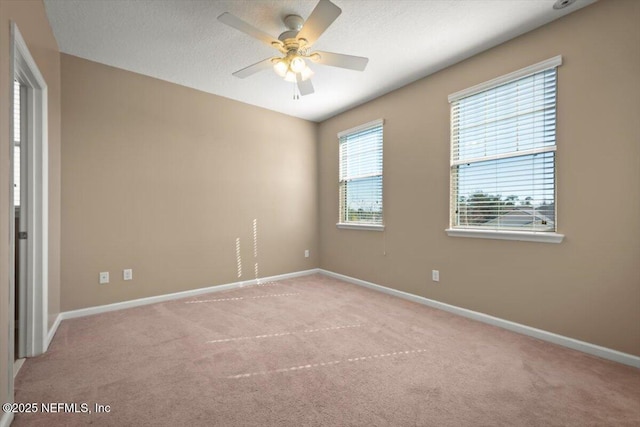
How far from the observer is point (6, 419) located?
151 centimetres

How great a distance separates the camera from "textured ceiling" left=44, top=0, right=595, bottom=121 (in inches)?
92.3

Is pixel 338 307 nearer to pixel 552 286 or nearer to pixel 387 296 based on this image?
pixel 387 296

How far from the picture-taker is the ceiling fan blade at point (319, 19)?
1.90m

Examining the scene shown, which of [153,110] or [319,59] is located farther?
[153,110]

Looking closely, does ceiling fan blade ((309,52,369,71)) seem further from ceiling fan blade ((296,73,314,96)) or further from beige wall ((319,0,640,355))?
beige wall ((319,0,640,355))

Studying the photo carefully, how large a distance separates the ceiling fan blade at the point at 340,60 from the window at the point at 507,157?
1.37m

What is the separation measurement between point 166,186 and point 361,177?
8.89 feet

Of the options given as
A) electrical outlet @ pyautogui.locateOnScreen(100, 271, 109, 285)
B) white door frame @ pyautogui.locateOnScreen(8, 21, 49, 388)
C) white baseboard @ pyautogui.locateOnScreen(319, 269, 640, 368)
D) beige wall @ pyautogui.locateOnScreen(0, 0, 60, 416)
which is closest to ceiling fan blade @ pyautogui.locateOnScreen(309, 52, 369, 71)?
beige wall @ pyautogui.locateOnScreen(0, 0, 60, 416)

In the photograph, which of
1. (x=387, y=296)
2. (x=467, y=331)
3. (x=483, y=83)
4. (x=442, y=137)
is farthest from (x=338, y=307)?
(x=483, y=83)

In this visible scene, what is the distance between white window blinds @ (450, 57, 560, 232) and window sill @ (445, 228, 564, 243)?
0.26 feet

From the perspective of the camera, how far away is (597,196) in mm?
2293

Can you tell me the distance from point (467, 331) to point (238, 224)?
3190 millimetres

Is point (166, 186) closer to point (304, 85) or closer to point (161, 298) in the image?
point (161, 298)

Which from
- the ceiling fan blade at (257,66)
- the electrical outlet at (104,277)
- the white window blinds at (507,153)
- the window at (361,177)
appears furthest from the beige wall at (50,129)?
the white window blinds at (507,153)
